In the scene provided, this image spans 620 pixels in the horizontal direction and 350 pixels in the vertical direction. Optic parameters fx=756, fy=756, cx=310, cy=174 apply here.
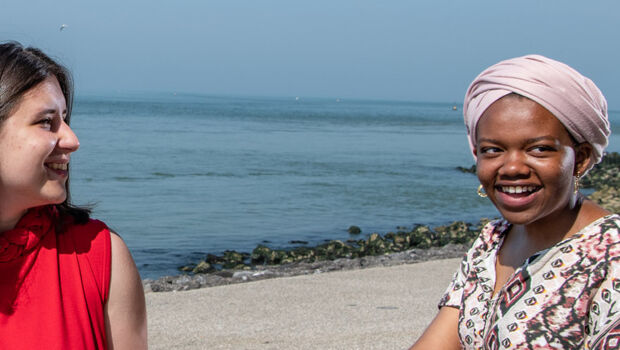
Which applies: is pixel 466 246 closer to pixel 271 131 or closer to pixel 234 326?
pixel 234 326

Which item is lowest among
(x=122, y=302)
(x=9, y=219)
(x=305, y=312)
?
(x=305, y=312)

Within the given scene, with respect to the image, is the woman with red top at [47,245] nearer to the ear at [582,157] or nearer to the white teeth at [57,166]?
the white teeth at [57,166]

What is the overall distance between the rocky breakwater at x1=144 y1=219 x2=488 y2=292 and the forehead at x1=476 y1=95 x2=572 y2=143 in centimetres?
719

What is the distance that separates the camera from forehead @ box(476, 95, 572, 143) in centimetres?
201

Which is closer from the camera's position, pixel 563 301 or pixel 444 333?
pixel 563 301

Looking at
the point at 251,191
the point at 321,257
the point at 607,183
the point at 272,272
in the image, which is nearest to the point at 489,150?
the point at 272,272

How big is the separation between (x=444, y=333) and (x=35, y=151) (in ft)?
4.24

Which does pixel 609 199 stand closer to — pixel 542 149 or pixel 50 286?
pixel 542 149

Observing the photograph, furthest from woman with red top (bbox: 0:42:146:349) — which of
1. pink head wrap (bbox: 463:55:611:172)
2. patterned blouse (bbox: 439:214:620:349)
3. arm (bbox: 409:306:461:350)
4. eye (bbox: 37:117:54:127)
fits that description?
pink head wrap (bbox: 463:55:611:172)

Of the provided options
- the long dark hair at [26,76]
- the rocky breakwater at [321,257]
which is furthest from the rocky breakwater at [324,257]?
the long dark hair at [26,76]

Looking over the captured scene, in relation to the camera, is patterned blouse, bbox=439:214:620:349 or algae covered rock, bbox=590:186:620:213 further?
algae covered rock, bbox=590:186:620:213

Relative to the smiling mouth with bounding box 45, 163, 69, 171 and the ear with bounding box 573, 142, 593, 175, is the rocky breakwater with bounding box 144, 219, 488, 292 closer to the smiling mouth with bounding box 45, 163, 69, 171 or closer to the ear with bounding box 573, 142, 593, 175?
the smiling mouth with bounding box 45, 163, 69, 171

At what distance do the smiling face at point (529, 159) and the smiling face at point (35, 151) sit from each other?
1156 millimetres

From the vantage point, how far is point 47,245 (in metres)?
2.10
